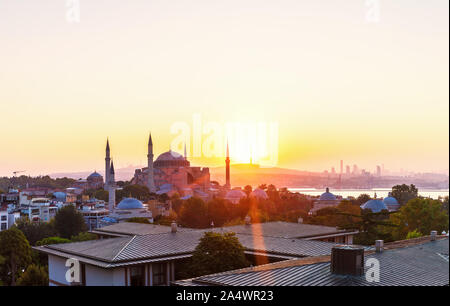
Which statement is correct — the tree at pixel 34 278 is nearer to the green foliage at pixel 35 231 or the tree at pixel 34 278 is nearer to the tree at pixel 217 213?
the green foliage at pixel 35 231

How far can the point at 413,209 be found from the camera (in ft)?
156

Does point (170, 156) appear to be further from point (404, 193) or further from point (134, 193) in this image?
point (404, 193)

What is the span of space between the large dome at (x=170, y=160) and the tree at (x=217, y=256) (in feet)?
322

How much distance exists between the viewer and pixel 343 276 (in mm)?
12766

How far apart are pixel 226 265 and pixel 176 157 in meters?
100

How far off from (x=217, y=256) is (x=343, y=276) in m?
8.82

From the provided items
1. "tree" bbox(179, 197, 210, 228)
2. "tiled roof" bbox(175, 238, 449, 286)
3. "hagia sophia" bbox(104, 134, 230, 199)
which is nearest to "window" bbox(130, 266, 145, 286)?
"tiled roof" bbox(175, 238, 449, 286)

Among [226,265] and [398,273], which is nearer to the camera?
[398,273]

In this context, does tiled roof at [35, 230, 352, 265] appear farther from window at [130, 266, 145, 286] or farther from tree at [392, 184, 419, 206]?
tree at [392, 184, 419, 206]

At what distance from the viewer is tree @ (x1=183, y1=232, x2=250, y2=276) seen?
813 inches

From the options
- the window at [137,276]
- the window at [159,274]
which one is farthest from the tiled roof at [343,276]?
the window at [159,274]
